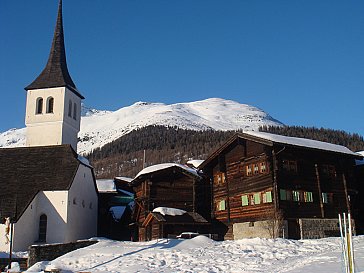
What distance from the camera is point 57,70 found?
51875mm

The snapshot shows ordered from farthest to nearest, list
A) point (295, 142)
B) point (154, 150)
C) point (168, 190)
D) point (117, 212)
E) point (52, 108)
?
point (154, 150), point (52, 108), point (117, 212), point (168, 190), point (295, 142)

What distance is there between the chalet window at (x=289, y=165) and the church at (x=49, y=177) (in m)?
17.6

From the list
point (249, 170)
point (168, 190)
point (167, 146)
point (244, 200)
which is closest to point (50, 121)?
point (168, 190)

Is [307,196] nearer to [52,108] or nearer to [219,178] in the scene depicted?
[219,178]

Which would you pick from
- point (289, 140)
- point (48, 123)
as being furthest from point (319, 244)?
point (48, 123)

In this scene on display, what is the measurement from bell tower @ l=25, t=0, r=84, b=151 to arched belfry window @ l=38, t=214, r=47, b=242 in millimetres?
10672

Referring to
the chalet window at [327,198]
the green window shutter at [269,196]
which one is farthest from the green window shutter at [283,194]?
the chalet window at [327,198]

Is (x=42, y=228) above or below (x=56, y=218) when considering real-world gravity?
below

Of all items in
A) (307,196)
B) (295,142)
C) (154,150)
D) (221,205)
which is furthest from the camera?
A: (154,150)

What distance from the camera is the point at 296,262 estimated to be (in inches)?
826

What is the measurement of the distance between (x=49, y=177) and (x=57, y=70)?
52.3ft

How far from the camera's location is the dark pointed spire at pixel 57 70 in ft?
165

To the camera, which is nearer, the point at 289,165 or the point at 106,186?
the point at 289,165

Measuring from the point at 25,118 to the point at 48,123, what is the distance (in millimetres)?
2948
